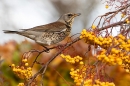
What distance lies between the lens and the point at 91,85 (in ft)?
6.25

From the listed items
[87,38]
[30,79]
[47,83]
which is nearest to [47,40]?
[47,83]

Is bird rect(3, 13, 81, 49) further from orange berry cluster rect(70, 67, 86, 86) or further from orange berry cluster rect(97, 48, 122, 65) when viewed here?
orange berry cluster rect(97, 48, 122, 65)

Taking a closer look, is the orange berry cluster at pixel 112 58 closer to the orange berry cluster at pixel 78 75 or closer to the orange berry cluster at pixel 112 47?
the orange berry cluster at pixel 112 47

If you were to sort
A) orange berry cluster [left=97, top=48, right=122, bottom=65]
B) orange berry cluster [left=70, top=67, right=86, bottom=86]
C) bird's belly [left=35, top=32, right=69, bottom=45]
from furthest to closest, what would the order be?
bird's belly [left=35, top=32, right=69, bottom=45] < orange berry cluster [left=70, top=67, right=86, bottom=86] < orange berry cluster [left=97, top=48, right=122, bottom=65]

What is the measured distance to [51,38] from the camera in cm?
361

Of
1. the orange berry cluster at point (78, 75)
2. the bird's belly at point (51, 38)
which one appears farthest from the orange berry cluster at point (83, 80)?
the bird's belly at point (51, 38)

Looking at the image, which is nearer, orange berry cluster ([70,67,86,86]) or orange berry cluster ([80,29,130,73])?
orange berry cluster ([80,29,130,73])

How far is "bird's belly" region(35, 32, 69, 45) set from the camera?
3586 millimetres

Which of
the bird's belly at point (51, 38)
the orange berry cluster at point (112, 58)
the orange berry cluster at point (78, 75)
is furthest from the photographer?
the bird's belly at point (51, 38)

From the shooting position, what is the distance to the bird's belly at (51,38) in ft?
11.8

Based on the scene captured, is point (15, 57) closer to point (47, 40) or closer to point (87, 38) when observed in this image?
point (47, 40)

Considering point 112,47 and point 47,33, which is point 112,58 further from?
point 47,33

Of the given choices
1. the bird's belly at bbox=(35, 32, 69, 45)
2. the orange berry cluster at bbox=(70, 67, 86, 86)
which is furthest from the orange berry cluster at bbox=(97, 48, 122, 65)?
the bird's belly at bbox=(35, 32, 69, 45)

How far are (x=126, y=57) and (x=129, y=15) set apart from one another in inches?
13.9
